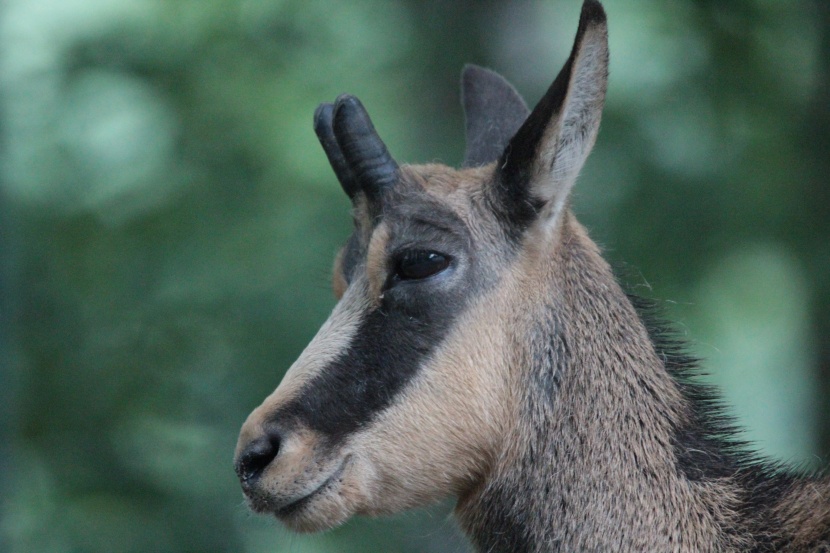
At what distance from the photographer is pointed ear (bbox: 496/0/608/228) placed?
387cm

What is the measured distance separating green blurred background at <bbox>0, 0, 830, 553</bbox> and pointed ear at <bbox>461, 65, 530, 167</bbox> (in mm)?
2574

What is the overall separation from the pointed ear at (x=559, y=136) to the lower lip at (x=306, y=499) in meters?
1.35

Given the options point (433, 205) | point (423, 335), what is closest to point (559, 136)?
point (433, 205)

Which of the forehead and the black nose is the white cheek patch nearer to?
the black nose

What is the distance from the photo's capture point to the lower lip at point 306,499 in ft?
13.0

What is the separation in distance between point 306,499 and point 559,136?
6.21 ft

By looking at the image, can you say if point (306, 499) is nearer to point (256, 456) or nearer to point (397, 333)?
point (256, 456)

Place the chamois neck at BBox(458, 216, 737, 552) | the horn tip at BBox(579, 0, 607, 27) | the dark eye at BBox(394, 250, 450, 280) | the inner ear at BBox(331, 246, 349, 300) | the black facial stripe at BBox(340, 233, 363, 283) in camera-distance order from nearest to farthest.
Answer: the horn tip at BBox(579, 0, 607, 27)
the chamois neck at BBox(458, 216, 737, 552)
the dark eye at BBox(394, 250, 450, 280)
the black facial stripe at BBox(340, 233, 363, 283)
the inner ear at BBox(331, 246, 349, 300)

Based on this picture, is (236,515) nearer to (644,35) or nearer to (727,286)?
(727,286)

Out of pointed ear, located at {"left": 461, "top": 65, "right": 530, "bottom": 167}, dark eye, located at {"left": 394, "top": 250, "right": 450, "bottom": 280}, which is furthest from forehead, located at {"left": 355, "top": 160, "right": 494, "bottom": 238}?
pointed ear, located at {"left": 461, "top": 65, "right": 530, "bottom": 167}

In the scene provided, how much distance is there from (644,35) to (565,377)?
22.2 ft

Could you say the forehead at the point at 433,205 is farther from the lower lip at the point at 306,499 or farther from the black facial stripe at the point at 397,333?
the lower lip at the point at 306,499

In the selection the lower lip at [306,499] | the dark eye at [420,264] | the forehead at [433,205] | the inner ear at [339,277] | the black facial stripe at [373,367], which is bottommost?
the lower lip at [306,499]

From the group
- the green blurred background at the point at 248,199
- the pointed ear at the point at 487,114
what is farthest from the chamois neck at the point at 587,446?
the green blurred background at the point at 248,199
